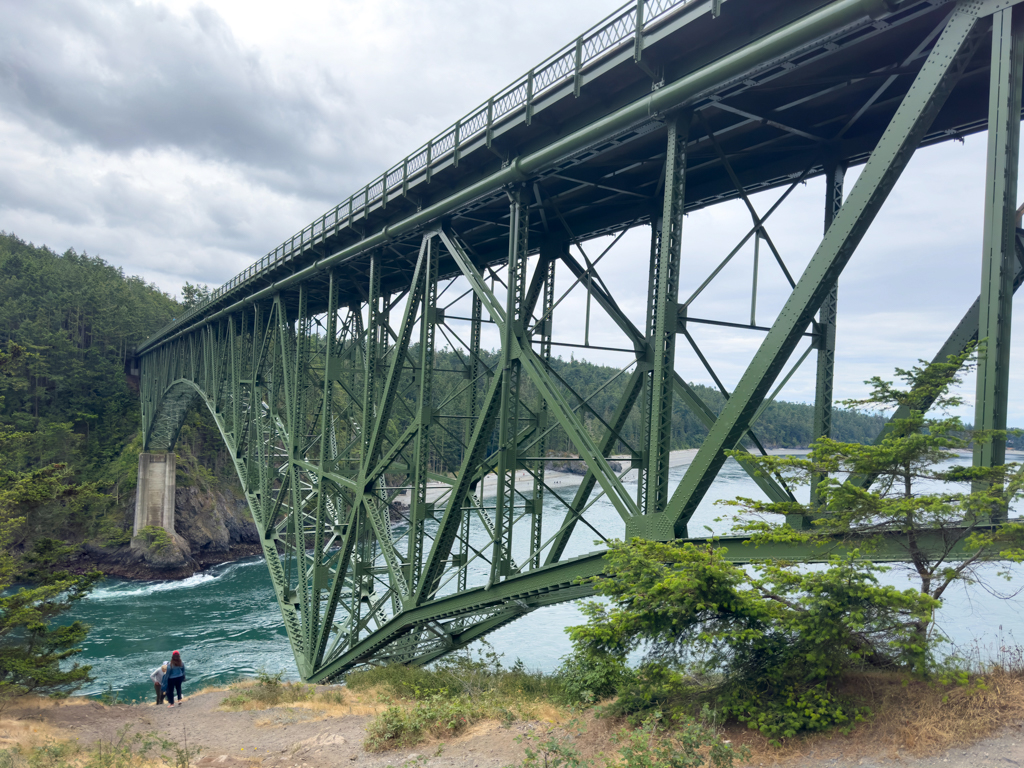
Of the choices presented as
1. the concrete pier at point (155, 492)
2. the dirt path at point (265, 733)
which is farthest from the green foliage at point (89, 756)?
the concrete pier at point (155, 492)

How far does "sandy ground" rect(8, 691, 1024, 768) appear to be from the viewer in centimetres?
489

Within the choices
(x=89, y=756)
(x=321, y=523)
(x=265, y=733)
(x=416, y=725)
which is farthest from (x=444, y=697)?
(x=321, y=523)

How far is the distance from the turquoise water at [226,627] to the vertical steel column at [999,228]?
41.7 feet

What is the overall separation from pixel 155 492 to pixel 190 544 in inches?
183

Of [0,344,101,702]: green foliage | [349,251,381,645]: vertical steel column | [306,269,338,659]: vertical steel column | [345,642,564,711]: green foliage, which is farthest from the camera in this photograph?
[306,269,338,659]: vertical steel column

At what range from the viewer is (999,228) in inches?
189

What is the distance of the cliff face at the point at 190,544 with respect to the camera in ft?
133

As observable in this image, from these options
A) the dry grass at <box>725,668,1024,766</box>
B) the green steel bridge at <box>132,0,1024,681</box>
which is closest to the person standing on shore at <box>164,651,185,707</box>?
the green steel bridge at <box>132,0,1024,681</box>

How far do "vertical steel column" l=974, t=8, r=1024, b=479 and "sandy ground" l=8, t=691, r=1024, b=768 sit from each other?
247cm

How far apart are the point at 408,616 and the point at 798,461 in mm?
8461

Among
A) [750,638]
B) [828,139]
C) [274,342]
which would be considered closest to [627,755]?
[750,638]

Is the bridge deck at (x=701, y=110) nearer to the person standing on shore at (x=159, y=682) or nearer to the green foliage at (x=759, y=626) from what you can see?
the green foliage at (x=759, y=626)

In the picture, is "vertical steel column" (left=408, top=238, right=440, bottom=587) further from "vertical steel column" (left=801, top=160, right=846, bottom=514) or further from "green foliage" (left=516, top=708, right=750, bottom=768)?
"vertical steel column" (left=801, top=160, right=846, bottom=514)

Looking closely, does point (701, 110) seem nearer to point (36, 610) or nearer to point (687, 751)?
point (687, 751)
